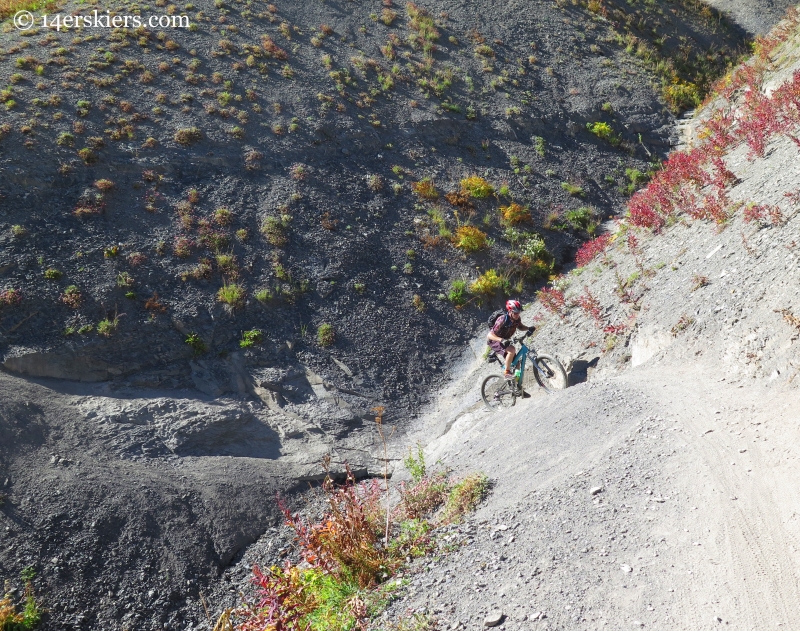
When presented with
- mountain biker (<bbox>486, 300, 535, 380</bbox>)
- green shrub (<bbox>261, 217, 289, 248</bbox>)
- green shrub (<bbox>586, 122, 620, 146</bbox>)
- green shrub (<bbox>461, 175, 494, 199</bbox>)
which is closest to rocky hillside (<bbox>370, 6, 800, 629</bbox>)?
mountain biker (<bbox>486, 300, 535, 380</bbox>)

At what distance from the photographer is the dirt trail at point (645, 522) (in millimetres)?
4781

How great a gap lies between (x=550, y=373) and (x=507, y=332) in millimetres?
1144

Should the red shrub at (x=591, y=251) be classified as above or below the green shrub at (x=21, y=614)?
above

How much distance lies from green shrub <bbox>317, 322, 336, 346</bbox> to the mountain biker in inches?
193

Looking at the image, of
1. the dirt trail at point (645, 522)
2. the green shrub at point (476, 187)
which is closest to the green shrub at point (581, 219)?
the green shrub at point (476, 187)

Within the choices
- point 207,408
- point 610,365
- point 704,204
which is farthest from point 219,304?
point 704,204

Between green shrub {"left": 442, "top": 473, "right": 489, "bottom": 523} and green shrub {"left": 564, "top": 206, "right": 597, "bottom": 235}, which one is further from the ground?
green shrub {"left": 564, "top": 206, "right": 597, "bottom": 235}

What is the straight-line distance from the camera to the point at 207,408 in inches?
481

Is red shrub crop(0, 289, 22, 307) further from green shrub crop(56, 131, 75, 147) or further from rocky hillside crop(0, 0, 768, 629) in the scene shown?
green shrub crop(56, 131, 75, 147)

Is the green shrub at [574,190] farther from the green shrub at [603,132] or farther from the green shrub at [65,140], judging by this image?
the green shrub at [65,140]

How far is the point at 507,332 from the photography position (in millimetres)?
10844

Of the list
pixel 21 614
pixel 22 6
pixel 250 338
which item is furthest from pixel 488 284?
pixel 22 6

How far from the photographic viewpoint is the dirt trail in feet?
15.7

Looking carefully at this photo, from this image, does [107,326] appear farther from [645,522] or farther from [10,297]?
[645,522]
